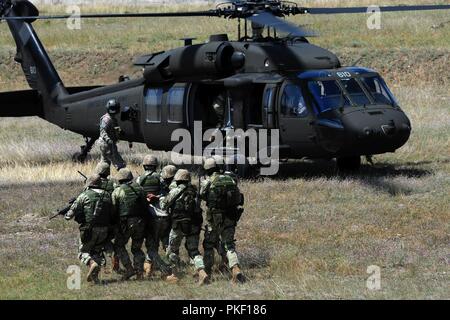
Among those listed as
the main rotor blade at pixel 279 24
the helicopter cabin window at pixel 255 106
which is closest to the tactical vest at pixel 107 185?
the main rotor blade at pixel 279 24

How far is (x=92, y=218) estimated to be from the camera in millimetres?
12391

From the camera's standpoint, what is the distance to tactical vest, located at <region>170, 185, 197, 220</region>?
12.5 meters

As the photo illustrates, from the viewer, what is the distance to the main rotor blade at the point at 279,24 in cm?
1653

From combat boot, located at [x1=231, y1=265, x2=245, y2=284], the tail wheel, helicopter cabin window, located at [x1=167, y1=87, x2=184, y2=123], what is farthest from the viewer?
the tail wheel

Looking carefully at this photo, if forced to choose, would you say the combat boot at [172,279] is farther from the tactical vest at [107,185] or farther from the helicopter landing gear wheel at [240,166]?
the helicopter landing gear wheel at [240,166]

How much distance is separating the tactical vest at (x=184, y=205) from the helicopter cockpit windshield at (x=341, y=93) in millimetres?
6526

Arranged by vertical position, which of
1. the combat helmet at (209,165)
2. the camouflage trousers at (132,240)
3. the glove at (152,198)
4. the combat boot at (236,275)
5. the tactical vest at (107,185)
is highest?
the combat helmet at (209,165)

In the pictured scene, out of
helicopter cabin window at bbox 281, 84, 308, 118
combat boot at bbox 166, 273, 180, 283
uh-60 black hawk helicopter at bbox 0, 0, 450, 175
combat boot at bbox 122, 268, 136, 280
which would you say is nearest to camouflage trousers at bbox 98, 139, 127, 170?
uh-60 black hawk helicopter at bbox 0, 0, 450, 175

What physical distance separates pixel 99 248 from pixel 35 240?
10.1 feet

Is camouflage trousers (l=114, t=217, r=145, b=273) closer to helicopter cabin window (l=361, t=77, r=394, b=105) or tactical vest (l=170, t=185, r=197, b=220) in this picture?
tactical vest (l=170, t=185, r=197, b=220)

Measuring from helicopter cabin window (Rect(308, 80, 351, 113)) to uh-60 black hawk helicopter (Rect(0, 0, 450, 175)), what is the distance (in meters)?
0.02

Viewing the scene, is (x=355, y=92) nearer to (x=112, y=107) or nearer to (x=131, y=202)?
(x=112, y=107)
